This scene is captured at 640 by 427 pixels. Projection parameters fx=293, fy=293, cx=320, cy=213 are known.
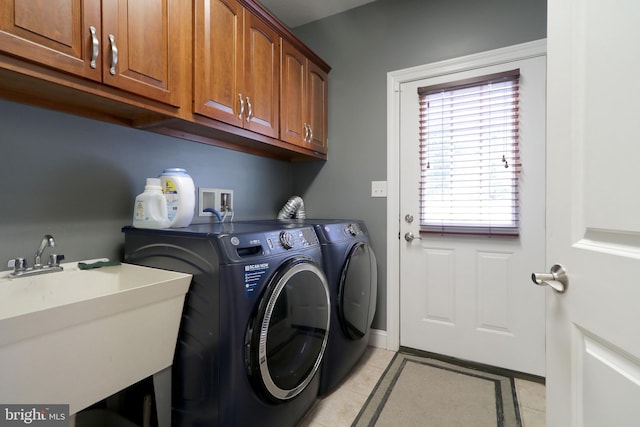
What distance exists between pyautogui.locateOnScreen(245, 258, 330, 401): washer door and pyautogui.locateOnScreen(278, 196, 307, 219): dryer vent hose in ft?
3.05

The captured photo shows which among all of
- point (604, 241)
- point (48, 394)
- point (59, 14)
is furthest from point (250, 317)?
point (59, 14)

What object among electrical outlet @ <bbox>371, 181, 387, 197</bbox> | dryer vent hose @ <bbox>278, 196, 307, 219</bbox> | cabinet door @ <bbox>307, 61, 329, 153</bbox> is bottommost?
dryer vent hose @ <bbox>278, 196, 307, 219</bbox>

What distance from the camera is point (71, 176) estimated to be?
4.11ft

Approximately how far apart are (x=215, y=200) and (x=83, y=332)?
116 centimetres

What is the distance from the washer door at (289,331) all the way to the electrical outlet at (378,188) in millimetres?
1020

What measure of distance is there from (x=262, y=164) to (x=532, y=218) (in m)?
1.88

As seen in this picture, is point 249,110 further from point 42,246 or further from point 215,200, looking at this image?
point 42,246

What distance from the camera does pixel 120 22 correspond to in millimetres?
1065

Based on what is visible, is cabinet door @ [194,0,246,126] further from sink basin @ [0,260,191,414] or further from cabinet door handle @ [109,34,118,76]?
sink basin @ [0,260,191,414]

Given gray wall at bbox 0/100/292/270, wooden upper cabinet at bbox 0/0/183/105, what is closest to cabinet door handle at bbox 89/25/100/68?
wooden upper cabinet at bbox 0/0/183/105

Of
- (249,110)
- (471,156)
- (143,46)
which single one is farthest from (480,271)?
(143,46)

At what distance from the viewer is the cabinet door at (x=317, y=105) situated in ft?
7.19

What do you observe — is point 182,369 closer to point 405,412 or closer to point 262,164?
point 405,412

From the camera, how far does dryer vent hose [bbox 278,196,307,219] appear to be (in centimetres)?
229
